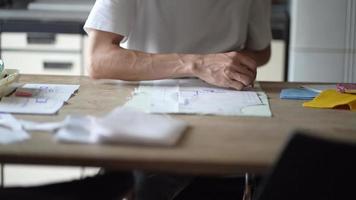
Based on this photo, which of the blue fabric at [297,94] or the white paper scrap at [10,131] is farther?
the blue fabric at [297,94]

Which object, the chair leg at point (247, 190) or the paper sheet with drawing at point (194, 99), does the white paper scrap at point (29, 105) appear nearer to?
the paper sheet with drawing at point (194, 99)

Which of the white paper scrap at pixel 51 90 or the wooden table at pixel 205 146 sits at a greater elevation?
the white paper scrap at pixel 51 90

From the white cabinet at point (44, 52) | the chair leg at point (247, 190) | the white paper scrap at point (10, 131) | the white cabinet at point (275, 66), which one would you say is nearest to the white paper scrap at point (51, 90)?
the white paper scrap at point (10, 131)

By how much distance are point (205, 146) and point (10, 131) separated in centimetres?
36

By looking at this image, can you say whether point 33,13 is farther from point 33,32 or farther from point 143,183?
point 143,183

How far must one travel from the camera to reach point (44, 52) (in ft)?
9.89

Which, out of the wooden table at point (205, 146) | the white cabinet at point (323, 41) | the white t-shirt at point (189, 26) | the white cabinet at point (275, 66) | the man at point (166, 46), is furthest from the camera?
the white cabinet at point (275, 66)

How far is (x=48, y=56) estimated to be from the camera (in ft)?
9.90

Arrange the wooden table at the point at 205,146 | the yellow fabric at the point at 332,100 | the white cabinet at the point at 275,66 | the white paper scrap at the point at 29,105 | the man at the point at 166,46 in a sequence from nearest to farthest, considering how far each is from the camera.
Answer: the wooden table at the point at 205,146, the white paper scrap at the point at 29,105, the yellow fabric at the point at 332,100, the man at the point at 166,46, the white cabinet at the point at 275,66

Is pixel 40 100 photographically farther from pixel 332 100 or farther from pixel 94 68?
pixel 332 100

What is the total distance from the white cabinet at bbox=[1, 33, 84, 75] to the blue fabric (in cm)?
171

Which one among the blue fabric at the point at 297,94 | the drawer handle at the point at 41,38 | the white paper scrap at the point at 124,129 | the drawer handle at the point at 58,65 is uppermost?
the white paper scrap at the point at 124,129

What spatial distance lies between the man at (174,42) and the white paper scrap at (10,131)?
44 centimetres

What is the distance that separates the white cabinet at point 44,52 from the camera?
299cm
